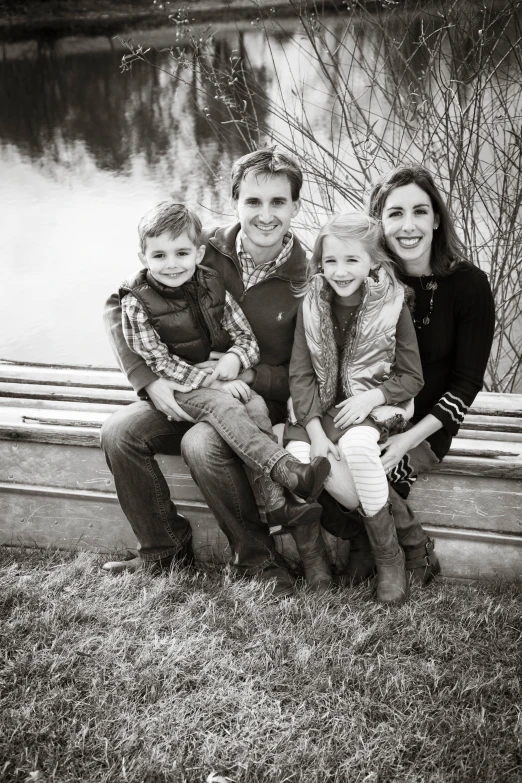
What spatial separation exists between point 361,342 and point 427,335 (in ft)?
0.71

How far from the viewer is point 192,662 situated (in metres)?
1.97

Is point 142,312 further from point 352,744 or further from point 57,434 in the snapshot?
point 352,744

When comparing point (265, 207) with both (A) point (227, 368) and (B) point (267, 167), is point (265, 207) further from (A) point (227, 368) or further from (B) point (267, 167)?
(A) point (227, 368)

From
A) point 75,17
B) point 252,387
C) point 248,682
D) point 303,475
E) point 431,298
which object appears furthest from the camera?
point 75,17

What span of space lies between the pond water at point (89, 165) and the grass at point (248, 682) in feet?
9.95

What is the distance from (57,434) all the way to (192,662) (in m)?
0.86

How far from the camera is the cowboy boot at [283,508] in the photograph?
2.09m

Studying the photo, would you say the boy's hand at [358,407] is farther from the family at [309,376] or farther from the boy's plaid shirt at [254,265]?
the boy's plaid shirt at [254,265]

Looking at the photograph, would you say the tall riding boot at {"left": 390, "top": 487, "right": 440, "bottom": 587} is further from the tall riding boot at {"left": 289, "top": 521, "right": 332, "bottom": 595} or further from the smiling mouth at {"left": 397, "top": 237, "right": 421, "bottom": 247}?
the smiling mouth at {"left": 397, "top": 237, "right": 421, "bottom": 247}

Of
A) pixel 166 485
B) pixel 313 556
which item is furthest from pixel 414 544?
pixel 166 485

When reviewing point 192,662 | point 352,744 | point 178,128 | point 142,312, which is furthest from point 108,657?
point 178,128

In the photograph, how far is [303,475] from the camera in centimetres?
203

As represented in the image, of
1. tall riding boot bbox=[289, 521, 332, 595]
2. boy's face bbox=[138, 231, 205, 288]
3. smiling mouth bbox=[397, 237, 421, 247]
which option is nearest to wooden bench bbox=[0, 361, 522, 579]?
tall riding boot bbox=[289, 521, 332, 595]

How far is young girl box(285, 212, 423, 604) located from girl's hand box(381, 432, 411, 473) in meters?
0.03
